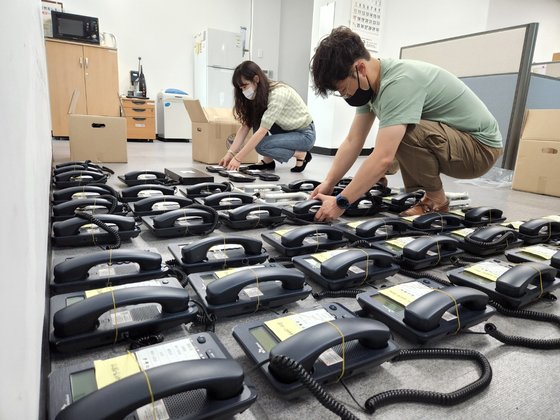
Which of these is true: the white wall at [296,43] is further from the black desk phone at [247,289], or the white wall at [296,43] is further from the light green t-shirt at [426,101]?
the black desk phone at [247,289]

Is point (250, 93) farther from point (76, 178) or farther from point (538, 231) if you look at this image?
point (538, 231)

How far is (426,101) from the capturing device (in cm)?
154

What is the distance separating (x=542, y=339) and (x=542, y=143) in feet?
8.19

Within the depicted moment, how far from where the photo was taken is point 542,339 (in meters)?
0.72

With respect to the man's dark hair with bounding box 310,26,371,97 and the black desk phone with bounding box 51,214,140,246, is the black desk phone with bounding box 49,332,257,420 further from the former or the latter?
the man's dark hair with bounding box 310,26,371,97

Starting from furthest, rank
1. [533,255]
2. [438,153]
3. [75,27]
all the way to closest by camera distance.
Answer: [75,27], [438,153], [533,255]

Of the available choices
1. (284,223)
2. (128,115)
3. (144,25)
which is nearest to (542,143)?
(284,223)

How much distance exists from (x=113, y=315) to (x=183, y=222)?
0.66m

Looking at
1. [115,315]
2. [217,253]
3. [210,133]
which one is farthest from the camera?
[210,133]

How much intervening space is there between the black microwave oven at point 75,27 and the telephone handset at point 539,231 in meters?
5.69

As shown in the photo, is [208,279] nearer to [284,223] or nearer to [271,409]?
[271,409]

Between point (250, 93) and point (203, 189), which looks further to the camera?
point (250, 93)

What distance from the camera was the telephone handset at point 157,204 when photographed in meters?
1.39

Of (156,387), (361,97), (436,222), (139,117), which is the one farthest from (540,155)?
(139,117)
